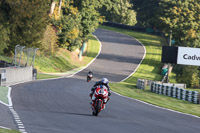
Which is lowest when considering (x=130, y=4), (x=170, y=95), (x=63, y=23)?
(x=170, y=95)

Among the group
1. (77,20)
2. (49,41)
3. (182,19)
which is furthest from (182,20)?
(49,41)

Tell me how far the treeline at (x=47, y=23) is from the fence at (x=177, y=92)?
16152 millimetres

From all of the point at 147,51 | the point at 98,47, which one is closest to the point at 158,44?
the point at 147,51

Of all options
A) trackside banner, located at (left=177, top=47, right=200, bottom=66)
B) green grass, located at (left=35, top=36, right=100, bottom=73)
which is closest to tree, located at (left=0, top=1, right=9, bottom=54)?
green grass, located at (left=35, top=36, right=100, bottom=73)

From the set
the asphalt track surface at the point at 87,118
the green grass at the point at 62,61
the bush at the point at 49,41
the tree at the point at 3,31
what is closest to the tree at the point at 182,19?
the green grass at the point at 62,61

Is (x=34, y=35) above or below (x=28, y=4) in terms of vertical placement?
below

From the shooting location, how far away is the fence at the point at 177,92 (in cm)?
3322

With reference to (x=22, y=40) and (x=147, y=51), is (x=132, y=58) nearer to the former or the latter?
(x=147, y=51)

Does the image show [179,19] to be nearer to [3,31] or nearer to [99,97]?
[3,31]

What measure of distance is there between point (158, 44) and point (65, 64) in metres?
29.6

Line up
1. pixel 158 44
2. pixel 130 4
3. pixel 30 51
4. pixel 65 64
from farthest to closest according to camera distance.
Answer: pixel 130 4
pixel 158 44
pixel 65 64
pixel 30 51

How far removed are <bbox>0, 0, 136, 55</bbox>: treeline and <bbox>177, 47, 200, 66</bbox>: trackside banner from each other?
57.1ft

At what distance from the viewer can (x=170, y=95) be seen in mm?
36938

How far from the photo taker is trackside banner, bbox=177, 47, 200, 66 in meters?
39.8
